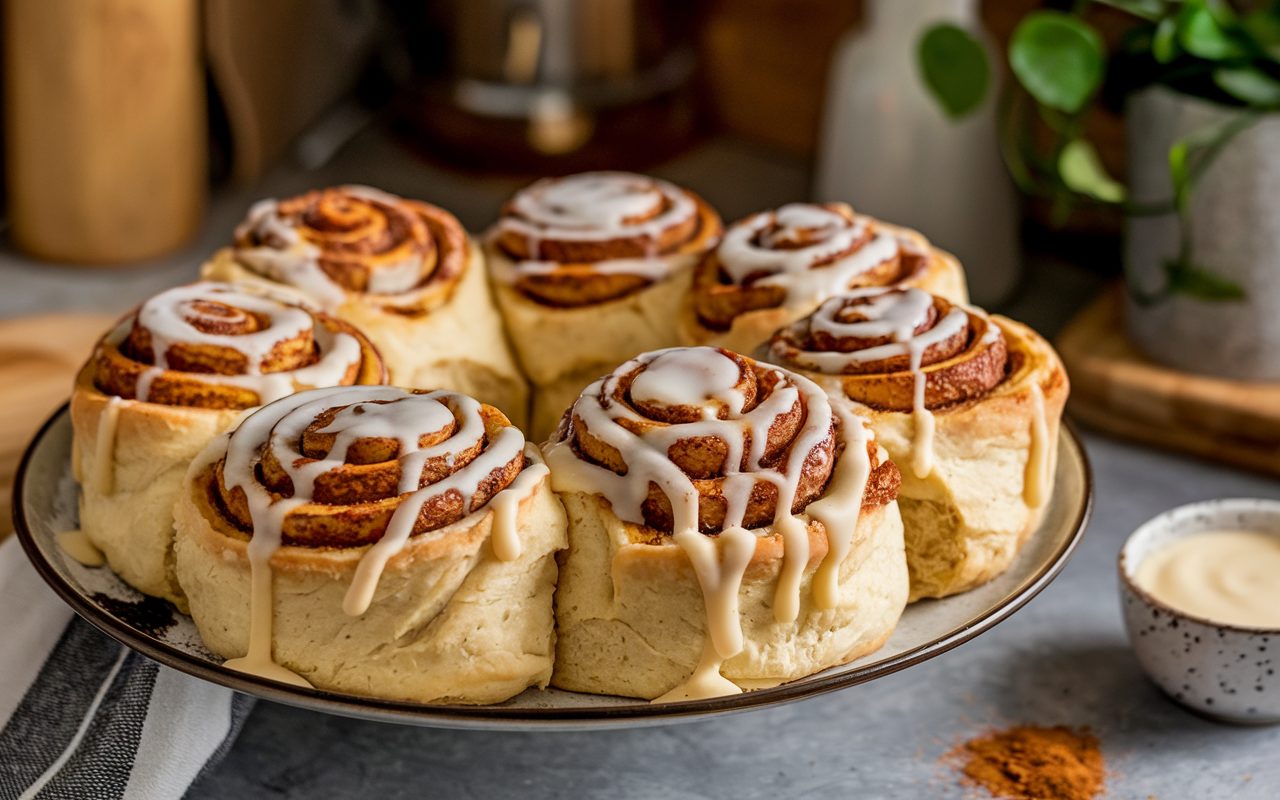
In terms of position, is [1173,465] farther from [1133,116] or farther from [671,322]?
[671,322]

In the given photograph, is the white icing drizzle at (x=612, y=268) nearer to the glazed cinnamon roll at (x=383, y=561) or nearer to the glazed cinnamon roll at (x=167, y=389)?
the glazed cinnamon roll at (x=167, y=389)

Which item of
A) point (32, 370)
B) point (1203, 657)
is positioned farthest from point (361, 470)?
point (32, 370)

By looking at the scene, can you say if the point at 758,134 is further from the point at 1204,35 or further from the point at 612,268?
the point at 612,268

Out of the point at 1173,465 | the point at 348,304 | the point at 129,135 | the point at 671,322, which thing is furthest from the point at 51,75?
the point at 1173,465

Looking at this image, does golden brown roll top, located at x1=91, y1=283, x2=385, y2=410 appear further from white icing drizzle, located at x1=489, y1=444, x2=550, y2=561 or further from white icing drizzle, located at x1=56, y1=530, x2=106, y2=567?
white icing drizzle, located at x1=489, y1=444, x2=550, y2=561

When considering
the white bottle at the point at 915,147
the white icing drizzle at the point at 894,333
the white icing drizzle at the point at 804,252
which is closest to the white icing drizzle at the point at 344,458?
the white icing drizzle at the point at 894,333

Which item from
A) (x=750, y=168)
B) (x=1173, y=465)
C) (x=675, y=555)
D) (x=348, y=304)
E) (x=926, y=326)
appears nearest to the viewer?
(x=675, y=555)
